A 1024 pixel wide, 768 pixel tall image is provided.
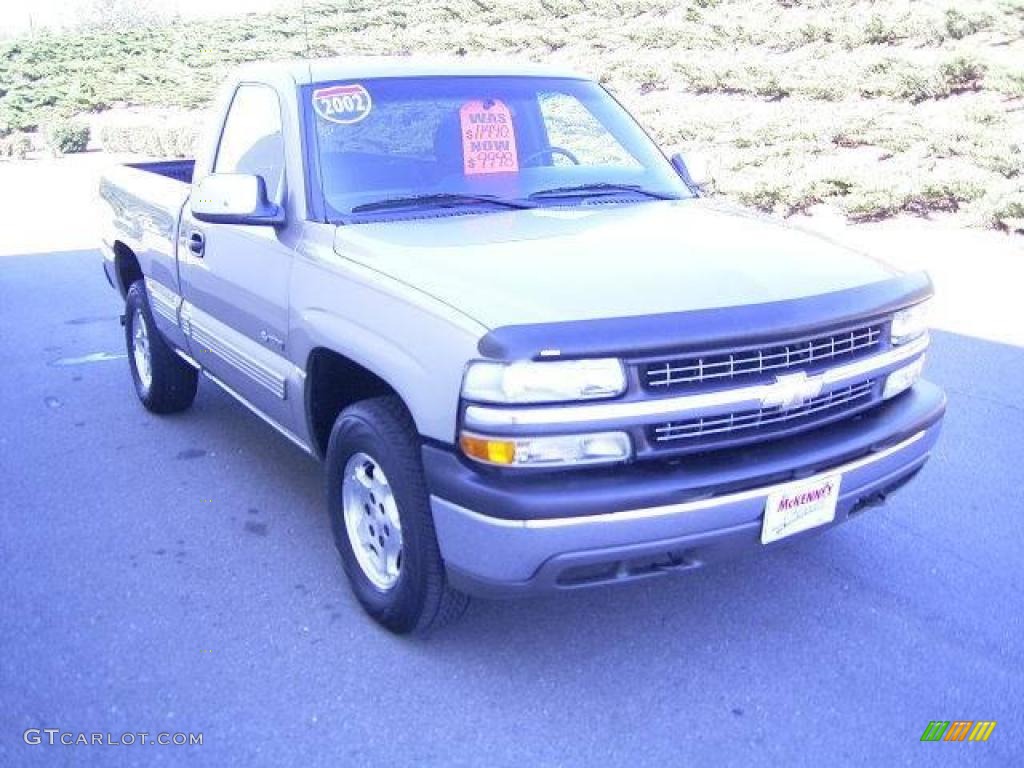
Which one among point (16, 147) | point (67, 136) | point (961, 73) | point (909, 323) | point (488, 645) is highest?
point (909, 323)

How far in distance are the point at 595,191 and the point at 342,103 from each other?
3.42 feet

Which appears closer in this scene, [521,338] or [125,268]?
[521,338]

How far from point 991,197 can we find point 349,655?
9.22m

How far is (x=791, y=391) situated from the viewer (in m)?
2.83

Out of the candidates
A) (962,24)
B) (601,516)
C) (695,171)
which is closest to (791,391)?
(601,516)

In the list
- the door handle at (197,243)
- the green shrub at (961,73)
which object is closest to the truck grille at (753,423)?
the door handle at (197,243)

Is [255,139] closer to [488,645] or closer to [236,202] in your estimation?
[236,202]

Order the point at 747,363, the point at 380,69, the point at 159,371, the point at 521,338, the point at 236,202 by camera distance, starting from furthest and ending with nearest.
Result: the point at 159,371 → the point at 380,69 → the point at 236,202 → the point at 747,363 → the point at 521,338

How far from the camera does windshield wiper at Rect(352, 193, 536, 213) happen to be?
142 inches

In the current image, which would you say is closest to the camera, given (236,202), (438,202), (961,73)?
(236,202)

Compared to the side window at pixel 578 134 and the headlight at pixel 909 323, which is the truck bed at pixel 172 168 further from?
the headlight at pixel 909 323

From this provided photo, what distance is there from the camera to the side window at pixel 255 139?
155 inches

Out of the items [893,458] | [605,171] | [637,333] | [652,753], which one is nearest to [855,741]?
[652,753]

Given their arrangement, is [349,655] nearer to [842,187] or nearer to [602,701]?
[602,701]
